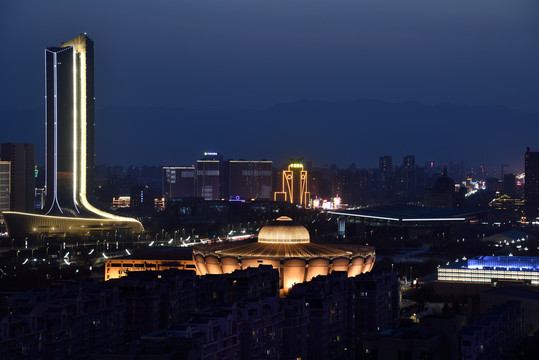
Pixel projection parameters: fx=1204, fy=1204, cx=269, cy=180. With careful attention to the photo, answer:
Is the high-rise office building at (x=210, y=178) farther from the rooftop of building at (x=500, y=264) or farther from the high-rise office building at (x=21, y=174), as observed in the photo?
the rooftop of building at (x=500, y=264)

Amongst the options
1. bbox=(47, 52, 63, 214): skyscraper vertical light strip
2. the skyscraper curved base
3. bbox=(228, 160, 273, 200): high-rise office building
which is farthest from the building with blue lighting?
bbox=(228, 160, 273, 200): high-rise office building

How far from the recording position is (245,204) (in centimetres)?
9094

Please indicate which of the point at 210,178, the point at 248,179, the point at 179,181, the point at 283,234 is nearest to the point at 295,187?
the point at 248,179

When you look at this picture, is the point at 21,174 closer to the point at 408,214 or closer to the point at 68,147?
the point at 68,147

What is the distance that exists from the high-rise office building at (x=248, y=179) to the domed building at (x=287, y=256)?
7725 centimetres

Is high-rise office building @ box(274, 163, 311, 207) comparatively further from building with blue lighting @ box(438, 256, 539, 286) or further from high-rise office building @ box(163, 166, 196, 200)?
building with blue lighting @ box(438, 256, 539, 286)

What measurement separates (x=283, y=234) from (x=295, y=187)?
191 ft

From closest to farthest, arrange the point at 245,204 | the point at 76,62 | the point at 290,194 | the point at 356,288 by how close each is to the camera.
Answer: the point at 356,288, the point at 76,62, the point at 245,204, the point at 290,194

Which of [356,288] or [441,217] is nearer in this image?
[356,288]

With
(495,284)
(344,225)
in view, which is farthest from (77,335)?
(344,225)

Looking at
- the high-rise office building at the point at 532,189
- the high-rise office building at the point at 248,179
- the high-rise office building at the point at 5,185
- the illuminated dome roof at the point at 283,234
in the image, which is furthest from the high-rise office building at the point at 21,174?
the high-rise office building at the point at 532,189

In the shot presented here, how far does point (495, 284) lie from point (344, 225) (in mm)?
32180

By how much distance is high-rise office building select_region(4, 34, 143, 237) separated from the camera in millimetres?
63750

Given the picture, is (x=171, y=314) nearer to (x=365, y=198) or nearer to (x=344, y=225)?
(x=344, y=225)
